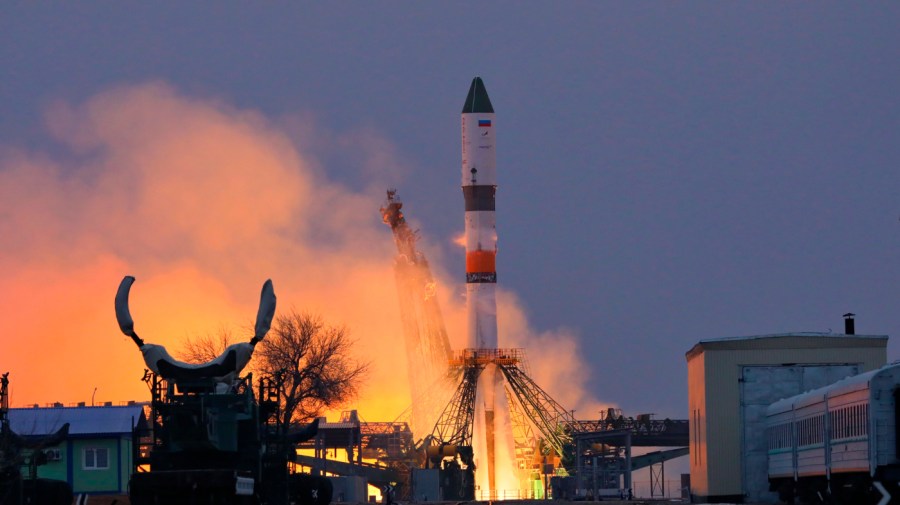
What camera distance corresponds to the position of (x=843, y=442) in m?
54.7

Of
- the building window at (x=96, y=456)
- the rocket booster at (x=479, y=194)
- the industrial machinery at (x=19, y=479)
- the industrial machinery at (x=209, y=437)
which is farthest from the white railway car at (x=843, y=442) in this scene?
the rocket booster at (x=479, y=194)

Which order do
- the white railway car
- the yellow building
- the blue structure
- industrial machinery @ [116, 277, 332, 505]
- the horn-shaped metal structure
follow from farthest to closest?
the blue structure, the yellow building, the white railway car, the horn-shaped metal structure, industrial machinery @ [116, 277, 332, 505]

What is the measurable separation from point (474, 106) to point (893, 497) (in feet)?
266

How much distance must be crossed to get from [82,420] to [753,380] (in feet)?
105

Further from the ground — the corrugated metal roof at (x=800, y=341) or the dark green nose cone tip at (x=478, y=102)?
the dark green nose cone tip at (x=478, y=102)

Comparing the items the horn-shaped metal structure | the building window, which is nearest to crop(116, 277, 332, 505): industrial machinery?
the horn-shaped metal structure

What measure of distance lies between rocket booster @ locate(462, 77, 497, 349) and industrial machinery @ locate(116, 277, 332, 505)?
256ft

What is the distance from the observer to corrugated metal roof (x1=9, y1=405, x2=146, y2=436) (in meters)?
86.1

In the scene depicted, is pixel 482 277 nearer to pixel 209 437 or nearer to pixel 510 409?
pixel 510 409

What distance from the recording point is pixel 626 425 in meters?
151

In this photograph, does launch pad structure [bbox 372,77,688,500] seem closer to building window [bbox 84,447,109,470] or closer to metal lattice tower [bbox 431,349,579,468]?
metal lattice tower [bbox 431,349,579,468]

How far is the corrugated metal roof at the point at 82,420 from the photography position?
8612cm

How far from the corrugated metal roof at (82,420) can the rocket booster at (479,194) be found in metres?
43.4

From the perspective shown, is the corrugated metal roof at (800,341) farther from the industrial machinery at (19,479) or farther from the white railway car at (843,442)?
the industrial machinery at (19,479)
